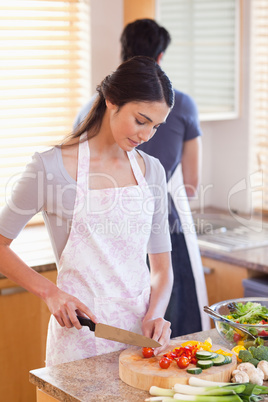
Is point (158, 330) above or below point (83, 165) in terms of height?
below

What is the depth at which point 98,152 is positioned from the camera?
1834mm

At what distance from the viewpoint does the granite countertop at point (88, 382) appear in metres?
1.43

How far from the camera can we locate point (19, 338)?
8.71ft

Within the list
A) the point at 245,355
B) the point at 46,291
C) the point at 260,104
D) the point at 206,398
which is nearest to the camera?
the point at 206,398

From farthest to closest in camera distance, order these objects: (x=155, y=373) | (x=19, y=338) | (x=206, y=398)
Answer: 1. (x=19, y=338)
2. (x=155, y=373)
3. (x=206, y=398)

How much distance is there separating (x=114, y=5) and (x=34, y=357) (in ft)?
5.24

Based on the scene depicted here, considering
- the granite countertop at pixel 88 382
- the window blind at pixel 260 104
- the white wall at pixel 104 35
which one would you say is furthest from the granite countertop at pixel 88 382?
the window blind at pixel 260 104

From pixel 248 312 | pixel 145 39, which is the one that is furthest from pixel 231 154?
pixel 248 312

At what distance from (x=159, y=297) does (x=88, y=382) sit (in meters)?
0.44

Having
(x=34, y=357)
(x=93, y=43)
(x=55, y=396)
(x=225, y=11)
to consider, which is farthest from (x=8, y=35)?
(x=55, y=396)

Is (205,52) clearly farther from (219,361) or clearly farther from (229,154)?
(219,361)

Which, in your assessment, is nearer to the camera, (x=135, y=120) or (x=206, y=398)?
(x=206, y=398)

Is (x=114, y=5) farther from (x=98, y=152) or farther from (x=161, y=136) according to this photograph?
(x=98, y=152)

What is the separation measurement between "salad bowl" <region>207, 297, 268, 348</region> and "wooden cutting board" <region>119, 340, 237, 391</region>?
132 millimetres
